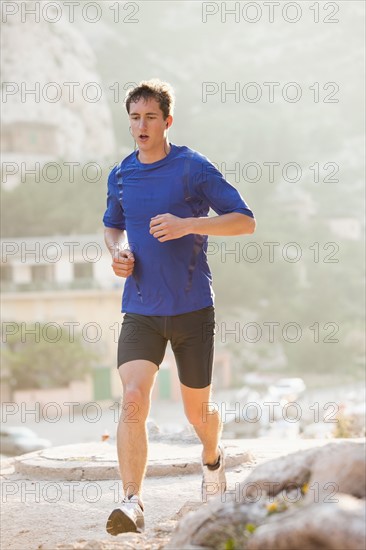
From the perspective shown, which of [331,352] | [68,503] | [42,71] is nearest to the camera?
[68,503]

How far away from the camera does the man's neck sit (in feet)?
14.4

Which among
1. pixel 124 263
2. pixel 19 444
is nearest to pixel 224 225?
pixel 124 263

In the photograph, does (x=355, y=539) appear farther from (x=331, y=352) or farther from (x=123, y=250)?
(x=331, y=352)

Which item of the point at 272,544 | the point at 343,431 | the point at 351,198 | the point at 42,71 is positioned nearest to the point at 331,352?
the point at 351,198

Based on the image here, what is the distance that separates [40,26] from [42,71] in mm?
3523

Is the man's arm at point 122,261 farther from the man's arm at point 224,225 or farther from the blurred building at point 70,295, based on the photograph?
the blurred building at point 70,295

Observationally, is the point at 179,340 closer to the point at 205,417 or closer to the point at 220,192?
the point at 205,417

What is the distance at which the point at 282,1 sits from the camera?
297 feet

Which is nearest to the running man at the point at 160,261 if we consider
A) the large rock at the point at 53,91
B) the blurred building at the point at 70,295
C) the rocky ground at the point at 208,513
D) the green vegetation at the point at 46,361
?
the rocky ground at the point at 208,513

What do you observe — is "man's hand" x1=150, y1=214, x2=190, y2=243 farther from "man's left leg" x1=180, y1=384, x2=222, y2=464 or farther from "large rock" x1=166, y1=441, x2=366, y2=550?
"large rock" x1=166, y1=441, x2=366, y2=550

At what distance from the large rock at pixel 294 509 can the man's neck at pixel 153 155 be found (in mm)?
1868

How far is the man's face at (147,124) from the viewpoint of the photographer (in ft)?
14.2

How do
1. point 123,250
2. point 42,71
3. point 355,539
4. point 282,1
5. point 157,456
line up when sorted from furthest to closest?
point 282,1 → point 42,71 → point 157,456 → point 123,250 → point 355,539

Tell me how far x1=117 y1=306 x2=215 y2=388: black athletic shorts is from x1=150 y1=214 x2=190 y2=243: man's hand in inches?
15.6
